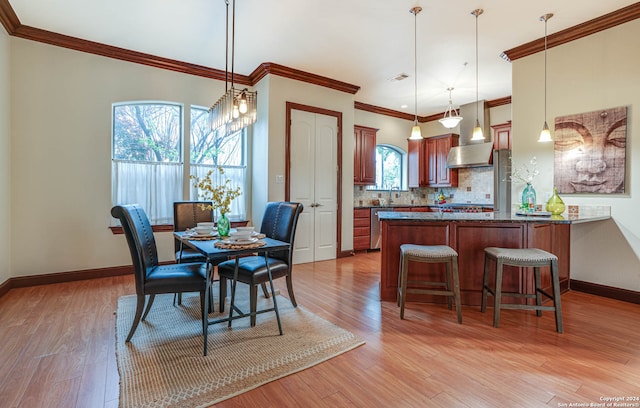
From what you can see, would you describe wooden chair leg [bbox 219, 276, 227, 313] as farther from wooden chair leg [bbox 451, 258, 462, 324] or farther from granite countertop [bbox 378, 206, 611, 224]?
wooden chair leg [bbox 451, 258, 462, 324]

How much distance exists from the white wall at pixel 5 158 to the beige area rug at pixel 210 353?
1.68 metres

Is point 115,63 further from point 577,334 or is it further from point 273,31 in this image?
point 577,334

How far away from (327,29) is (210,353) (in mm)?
3429

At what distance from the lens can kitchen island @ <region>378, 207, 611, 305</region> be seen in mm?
2877

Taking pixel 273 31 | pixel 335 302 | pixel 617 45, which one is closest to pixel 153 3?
pixel 273 31

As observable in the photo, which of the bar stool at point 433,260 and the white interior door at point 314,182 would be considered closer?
the bar stool at point 433,260

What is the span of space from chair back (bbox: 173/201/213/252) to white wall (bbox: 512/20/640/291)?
13.1ft

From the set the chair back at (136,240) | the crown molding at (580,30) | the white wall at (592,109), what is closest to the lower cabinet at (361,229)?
the white wall at (592,109)

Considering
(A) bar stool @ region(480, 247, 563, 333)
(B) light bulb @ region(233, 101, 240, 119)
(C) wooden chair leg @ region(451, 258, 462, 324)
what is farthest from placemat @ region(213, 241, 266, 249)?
(A) bar stool @ region(480, 247, 563, 333)

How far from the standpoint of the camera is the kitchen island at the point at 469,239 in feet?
9.44

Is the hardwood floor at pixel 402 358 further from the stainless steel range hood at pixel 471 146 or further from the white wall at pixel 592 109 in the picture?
the stainless steel range hood at pixel 471 146

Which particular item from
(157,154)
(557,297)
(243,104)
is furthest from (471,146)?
(157,154)

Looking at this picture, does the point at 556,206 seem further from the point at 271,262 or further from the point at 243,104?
the point at 243,104

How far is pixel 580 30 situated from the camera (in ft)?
11.0
